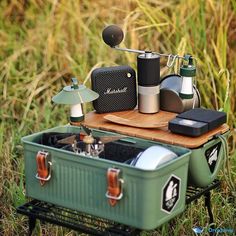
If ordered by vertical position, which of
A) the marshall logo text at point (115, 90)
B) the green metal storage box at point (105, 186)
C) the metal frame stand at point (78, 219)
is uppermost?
the marshall logo text at point (115, 90)

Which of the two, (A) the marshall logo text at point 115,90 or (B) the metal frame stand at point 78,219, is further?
(A) the marshall logo text at point 115,90

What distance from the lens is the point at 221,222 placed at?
135 inches

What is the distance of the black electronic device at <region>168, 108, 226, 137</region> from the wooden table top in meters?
0.02

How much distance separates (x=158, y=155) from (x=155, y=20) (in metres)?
1.97

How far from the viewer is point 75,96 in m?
3.06

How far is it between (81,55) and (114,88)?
1.75 metres

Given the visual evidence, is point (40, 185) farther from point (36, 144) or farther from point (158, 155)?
point (158, 155)

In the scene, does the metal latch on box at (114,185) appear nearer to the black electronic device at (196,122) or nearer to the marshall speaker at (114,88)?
the black electronic device at (196,122)

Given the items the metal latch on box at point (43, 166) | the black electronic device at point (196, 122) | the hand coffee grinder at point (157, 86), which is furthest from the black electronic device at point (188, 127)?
the metal latch on box at point (43, 166)

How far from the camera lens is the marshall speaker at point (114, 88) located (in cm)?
325

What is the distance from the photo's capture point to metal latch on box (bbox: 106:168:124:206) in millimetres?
2625

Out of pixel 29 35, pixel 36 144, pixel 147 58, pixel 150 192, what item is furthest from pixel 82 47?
pixel 150 192

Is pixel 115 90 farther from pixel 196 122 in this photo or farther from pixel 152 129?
pixel 196 122

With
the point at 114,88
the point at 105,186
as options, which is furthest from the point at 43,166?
the point at 114,88
